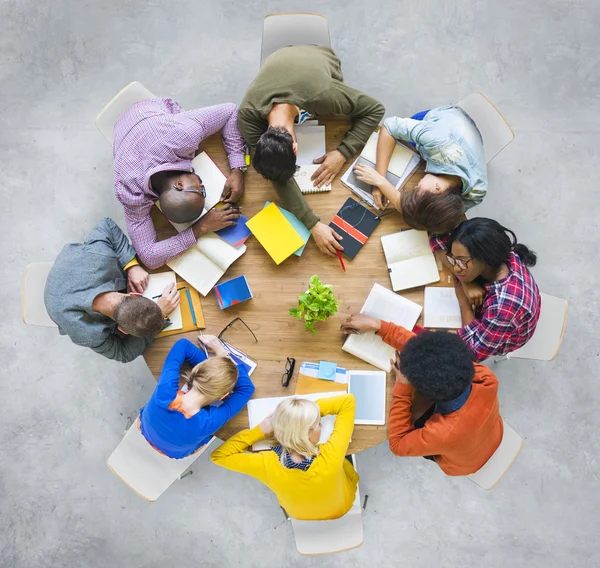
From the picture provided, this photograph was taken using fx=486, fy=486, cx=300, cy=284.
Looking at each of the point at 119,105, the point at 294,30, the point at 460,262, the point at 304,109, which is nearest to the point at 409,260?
the point at 460,262

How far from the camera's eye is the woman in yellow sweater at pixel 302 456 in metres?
1.98

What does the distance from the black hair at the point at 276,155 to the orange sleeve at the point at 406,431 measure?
1027mm

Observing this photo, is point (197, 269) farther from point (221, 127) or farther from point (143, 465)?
point (143, 465)

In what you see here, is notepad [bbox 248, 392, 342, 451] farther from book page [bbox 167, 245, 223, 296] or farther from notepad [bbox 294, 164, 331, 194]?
notepad [bbox 294, 164, 331, 194]

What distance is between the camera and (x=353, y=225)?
2.19 meters

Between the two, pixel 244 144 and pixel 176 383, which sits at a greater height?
pixel 244 144

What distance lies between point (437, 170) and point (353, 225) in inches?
17.1

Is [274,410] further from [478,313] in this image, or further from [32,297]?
[32,297]

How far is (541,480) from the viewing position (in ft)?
9.36

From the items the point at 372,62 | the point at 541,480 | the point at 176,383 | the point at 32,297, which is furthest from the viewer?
the point at 372,62

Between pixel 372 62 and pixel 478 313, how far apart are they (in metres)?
1.81

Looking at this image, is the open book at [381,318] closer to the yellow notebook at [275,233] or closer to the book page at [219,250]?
the yellow notebook at [275,233]

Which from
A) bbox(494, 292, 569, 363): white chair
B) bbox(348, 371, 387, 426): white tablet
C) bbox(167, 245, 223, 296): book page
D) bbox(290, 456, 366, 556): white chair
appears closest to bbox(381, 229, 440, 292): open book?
bbox(348, 371, 387, 426): white tablet

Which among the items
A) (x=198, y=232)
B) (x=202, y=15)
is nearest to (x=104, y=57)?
(x=202, y=15)
